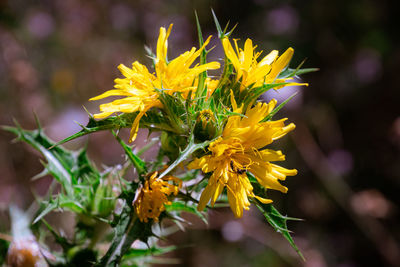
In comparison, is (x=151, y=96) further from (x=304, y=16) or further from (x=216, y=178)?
(x=304, y=16)

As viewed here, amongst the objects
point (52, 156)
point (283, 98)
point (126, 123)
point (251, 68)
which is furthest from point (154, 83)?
point (283, 98)

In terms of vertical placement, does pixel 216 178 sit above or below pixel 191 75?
below

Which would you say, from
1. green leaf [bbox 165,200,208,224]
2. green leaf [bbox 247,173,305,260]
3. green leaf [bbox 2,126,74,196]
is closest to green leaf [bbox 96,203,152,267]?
green leaf [bbox 165,200,208,224]

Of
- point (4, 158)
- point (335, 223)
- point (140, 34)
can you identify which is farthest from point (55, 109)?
point (335, 223)

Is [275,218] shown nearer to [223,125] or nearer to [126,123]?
[223,125]

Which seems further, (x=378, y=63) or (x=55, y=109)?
(x=378, y=63)

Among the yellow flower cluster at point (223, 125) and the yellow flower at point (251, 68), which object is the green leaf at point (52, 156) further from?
the yellow flower at point (251, 68)
